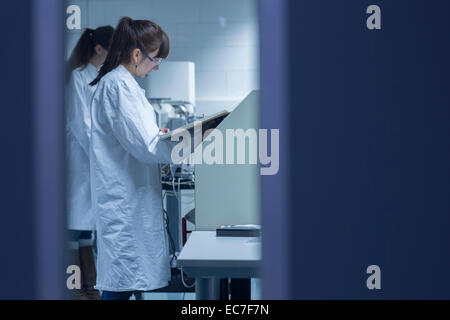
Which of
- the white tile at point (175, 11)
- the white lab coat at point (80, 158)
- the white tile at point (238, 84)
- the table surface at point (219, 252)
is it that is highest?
the white tile at point (175, 11)

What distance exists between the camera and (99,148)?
1.43 meters

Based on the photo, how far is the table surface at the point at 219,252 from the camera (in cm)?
103

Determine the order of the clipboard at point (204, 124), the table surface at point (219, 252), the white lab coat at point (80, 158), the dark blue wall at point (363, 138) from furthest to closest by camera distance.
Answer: the white lab coat at point (80, 158)
the clipboard at point (204, 124)
the table surface at point (219, 252)
the dark blue wall at point (363, 138)

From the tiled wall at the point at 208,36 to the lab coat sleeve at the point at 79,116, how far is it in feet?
7.83

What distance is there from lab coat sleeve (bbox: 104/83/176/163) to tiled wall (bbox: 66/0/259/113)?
2830mm

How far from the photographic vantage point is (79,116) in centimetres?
186

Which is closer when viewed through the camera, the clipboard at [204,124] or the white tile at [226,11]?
the clipboard at [204,124]

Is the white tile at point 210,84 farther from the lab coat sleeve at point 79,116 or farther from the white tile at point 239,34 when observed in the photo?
the lab coat sleeve at point 79,116

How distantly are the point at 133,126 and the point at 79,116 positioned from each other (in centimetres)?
58

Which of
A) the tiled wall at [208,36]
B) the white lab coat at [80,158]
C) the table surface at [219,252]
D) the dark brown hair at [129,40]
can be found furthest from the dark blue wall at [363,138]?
the tiled wall at [208,36]

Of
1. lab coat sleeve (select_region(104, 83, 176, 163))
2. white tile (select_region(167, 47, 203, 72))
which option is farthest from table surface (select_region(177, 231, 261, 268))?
white tile (select_region(167, 47, 203, 72))
